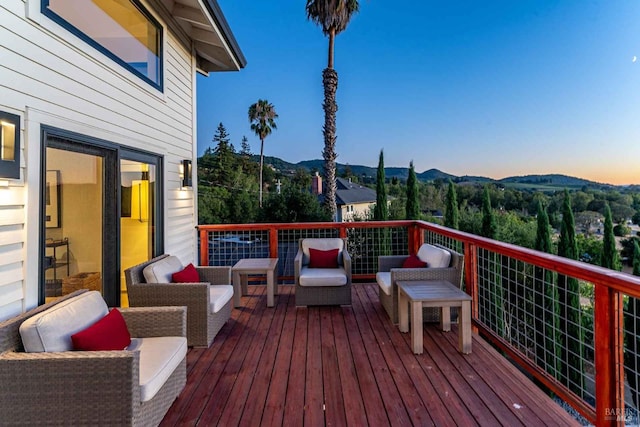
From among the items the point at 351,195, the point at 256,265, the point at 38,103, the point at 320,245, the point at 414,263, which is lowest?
the point at 256,265

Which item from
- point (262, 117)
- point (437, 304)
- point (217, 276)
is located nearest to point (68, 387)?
point (217, 276)

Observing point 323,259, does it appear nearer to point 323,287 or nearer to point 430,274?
point 323,287

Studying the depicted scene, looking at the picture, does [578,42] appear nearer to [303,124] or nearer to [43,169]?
[303,124]

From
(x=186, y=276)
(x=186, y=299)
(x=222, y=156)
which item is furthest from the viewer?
(x=222, y=156)

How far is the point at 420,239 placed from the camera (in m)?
5.55

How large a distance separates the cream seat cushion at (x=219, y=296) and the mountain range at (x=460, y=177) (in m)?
8.22

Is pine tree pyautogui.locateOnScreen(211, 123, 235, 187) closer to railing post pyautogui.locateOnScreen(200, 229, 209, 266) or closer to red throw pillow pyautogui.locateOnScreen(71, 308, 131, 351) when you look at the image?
railing post pyautogui.locateOnScreen(200, 229, 209, 266)

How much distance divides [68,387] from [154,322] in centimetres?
77

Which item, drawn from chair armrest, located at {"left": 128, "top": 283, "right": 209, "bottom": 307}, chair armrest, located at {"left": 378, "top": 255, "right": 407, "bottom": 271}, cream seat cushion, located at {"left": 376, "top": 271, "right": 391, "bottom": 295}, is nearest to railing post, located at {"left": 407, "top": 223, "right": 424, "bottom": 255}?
chair armrest, located at {"left": 378, "top": 255, "right": 407, "bottom": 271}

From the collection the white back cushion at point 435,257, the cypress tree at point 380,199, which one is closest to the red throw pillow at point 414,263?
the white back cushion at point 435,257

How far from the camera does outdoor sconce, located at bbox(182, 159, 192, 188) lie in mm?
5035

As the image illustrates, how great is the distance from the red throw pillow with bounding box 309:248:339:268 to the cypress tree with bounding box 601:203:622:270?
39.5ft

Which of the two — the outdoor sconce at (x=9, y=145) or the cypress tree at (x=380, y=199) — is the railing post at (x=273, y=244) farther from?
the cypress tree at (x=380, y=199)

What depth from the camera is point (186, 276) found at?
3.68 m
